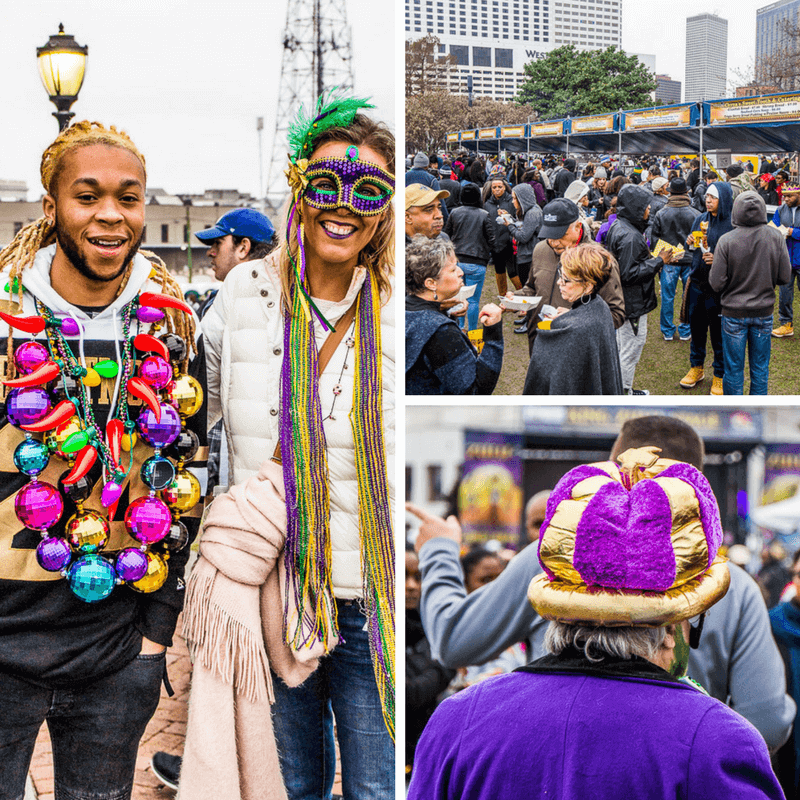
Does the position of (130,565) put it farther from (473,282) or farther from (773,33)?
(773,33)

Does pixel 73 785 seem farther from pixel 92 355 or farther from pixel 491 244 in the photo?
pixel 491 244

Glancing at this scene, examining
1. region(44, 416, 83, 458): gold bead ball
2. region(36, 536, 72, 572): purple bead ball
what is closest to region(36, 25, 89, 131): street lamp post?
region(44, 416, 83, 458): gold bead ball

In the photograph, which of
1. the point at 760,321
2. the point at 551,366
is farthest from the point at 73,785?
the point at 760,321

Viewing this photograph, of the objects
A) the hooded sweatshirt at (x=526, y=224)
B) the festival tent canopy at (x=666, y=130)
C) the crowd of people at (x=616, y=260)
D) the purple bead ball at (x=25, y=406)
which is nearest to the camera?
the purple bead ball at (x=25, y=406)

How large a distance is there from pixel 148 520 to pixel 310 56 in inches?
57.2

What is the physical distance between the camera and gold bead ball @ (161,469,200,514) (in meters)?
2.19

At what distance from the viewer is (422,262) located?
258 cm

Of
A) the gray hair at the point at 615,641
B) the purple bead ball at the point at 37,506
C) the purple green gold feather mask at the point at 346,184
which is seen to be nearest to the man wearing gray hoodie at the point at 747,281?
the purple green gold feather mask at the point at 346,184

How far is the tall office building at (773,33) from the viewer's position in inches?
108

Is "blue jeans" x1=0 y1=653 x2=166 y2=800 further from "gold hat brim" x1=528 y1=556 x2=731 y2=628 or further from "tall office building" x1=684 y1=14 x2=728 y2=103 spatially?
"tall office building" x1=684 y1=14 x2=728 y2=103

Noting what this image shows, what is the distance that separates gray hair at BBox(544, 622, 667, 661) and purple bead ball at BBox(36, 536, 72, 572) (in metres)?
1.24

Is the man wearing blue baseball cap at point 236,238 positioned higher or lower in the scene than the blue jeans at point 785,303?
higher

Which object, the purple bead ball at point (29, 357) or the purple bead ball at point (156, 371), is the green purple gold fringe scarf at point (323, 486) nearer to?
the purple bead ball at point (156, 371)

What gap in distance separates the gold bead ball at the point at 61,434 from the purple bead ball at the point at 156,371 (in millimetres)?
197
